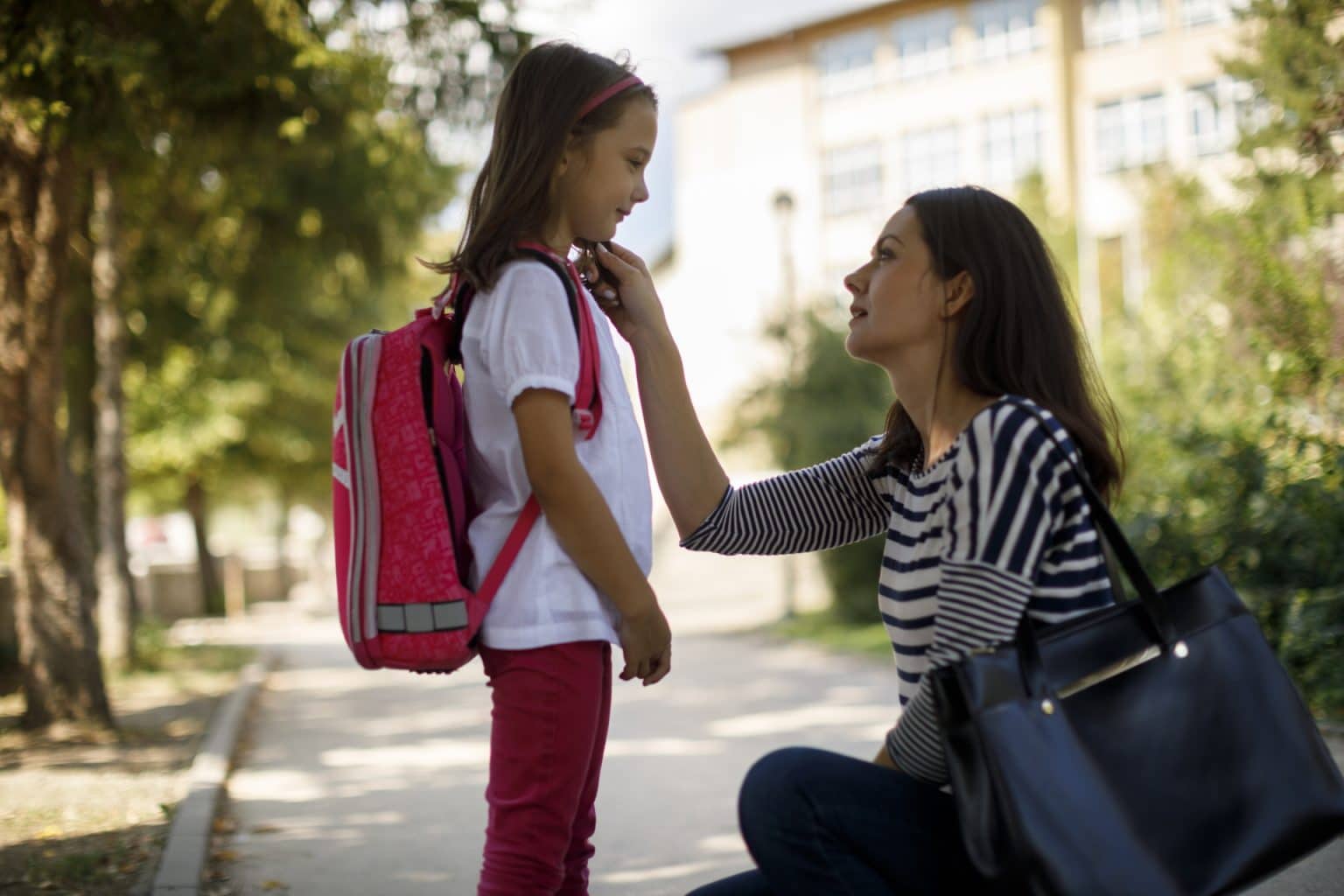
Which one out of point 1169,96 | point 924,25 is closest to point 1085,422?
point 1169,96

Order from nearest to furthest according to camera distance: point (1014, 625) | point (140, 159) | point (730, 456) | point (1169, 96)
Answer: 1. point (1014, 625)
2. point (140, 159)
3. point (730, 456)
4. point (1169, 96)

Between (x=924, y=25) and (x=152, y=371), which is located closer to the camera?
(x=152, y=371)

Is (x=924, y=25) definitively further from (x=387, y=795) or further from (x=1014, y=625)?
(x=1014, y=625)

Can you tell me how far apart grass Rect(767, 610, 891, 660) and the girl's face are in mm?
10131

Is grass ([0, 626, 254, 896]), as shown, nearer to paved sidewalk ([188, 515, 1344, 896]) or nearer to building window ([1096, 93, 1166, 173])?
paved sidewalk ([188, 515, 1344, 896])

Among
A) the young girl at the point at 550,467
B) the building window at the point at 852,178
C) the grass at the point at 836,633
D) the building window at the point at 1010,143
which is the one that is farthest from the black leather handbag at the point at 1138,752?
the building window at the point at 852,178

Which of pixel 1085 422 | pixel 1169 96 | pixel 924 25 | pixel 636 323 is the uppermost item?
pixel 924 25

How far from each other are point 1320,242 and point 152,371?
14.4 m

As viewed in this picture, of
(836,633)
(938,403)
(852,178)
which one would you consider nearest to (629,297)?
(938,403)

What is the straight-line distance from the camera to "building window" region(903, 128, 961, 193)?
138 ft

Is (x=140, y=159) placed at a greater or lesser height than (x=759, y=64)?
lesser

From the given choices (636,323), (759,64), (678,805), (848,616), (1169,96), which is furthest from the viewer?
(759,64)

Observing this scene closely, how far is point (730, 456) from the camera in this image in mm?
17781

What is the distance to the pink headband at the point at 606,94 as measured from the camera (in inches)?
107
